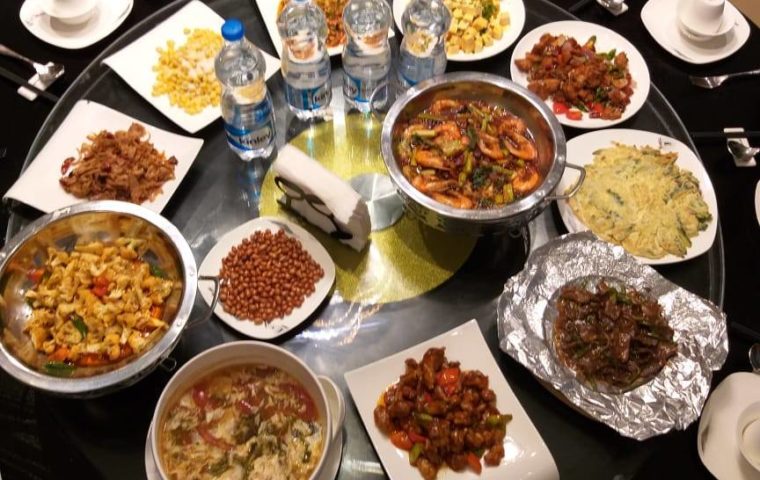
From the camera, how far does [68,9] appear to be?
2643 millimetres

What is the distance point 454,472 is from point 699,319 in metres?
0.91

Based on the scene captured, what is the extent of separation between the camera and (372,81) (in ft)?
7.85

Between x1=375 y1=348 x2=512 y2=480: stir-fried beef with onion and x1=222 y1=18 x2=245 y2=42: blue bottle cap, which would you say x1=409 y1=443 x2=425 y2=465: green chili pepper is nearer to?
x1=375 y1=348 x2=512 y2=480: stir-fried beef with onion

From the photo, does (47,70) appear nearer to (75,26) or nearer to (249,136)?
(75,26)

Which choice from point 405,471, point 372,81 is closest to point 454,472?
point 405,471

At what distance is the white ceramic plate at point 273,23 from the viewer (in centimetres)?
254

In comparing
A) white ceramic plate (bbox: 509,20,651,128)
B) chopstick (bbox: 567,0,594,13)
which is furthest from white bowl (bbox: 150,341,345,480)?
chopstick (bbox: 567,0,594,13)

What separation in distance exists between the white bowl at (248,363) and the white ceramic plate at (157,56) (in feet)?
3.36

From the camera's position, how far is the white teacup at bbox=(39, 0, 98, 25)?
2643 mm

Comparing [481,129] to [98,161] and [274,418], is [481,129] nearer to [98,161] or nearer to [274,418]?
[274,418]

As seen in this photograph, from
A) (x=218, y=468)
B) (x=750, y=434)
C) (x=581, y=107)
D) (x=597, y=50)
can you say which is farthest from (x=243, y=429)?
(x=597, y=50)

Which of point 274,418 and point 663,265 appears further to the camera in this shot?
point 663,265

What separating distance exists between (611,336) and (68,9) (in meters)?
2.51

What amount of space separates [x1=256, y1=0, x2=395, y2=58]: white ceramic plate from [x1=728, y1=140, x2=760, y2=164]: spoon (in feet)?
4.93
